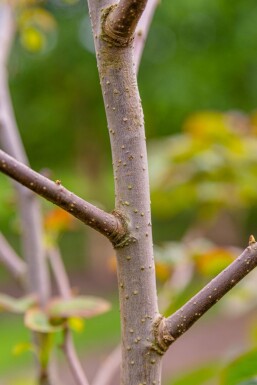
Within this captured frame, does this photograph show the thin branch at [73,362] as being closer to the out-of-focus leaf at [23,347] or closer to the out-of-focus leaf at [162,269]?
the out-of-focus leaf at [23,347]

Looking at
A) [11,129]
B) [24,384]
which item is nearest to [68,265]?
[24,384]

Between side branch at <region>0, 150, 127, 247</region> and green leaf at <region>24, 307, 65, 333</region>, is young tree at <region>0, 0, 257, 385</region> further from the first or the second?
green leaf at <region>24, 307, 65, 333</region>

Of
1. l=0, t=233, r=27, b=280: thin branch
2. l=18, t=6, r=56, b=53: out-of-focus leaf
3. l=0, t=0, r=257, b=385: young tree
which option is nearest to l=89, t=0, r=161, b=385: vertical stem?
l=0, t=0, r=257, b=385: young tree

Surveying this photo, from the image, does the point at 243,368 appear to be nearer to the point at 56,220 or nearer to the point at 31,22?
the point at 56,220

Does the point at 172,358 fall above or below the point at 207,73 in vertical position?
below

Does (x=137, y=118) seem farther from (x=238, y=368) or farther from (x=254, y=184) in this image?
(x=254, y=184)

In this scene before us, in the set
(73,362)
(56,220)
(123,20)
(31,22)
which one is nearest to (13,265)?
(56,220)
